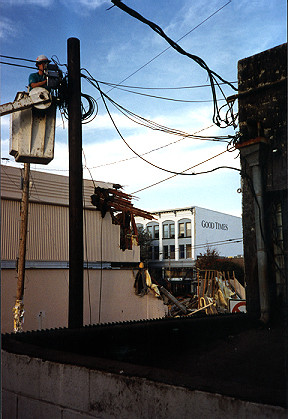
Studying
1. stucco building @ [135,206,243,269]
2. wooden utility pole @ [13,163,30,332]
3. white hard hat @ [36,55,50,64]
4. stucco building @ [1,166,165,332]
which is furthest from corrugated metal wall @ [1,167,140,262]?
stucco building @ [135,206,243,269]

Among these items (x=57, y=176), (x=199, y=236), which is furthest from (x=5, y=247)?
(x=199, y=236)

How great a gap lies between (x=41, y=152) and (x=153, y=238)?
49757mm

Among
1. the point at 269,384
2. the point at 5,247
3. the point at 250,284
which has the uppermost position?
the point at 5,247

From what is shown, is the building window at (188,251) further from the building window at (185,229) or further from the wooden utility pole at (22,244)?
the wooden utility pole at (22,244)

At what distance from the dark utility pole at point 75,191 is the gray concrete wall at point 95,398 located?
352 centimetres

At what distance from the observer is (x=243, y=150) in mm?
7305

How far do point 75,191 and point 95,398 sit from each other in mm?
5385

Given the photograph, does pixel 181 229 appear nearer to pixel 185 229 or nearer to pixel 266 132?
pixel 185 229

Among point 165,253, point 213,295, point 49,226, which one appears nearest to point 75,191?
point 49,226

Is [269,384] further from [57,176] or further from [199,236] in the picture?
[199,236]

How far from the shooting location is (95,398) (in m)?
3.45

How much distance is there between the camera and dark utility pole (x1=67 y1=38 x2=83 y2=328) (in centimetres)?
803

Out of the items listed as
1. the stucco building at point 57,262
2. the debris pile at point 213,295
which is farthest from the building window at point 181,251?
the stucco building at point 57,262

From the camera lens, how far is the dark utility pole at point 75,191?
8031mm
